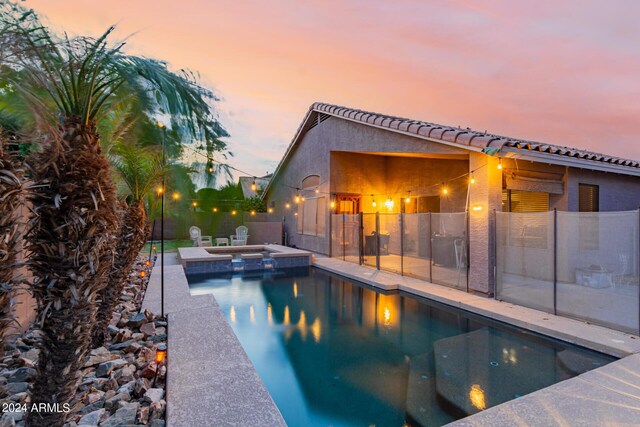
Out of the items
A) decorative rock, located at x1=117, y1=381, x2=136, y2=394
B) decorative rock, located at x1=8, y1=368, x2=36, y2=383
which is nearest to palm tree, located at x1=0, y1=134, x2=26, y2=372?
decorative rock, located at x1=117, y1=381, x2=136, y2=394

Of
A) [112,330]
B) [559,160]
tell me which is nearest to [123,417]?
[112,330]

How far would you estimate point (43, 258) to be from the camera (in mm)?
2316

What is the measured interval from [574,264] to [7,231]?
8624mm

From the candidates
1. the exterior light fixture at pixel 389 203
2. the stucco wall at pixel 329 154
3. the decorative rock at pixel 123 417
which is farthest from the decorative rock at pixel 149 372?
the exterior light fixture at pixel 389 203

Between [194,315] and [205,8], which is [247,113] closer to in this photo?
[205,8]

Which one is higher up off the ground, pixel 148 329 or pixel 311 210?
pixel 311 210

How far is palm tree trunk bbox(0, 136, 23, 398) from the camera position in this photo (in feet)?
5.74

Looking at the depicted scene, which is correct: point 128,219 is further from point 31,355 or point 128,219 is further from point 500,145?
point 500,145

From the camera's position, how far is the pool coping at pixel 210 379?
2.89 metres

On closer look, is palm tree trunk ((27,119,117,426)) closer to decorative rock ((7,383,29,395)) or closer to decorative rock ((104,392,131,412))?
decorative rock ((104,392,131,412))

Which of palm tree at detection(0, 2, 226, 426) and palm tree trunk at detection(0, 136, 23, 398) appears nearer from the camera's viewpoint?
palm tree trunk at detection(0, 136, 23, 398)

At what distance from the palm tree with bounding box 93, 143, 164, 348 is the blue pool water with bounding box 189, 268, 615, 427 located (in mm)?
2111

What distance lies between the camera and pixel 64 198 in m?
2.31

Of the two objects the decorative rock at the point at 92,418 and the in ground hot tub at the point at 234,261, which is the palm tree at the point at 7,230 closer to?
the decorative rock at the point at 92,418
